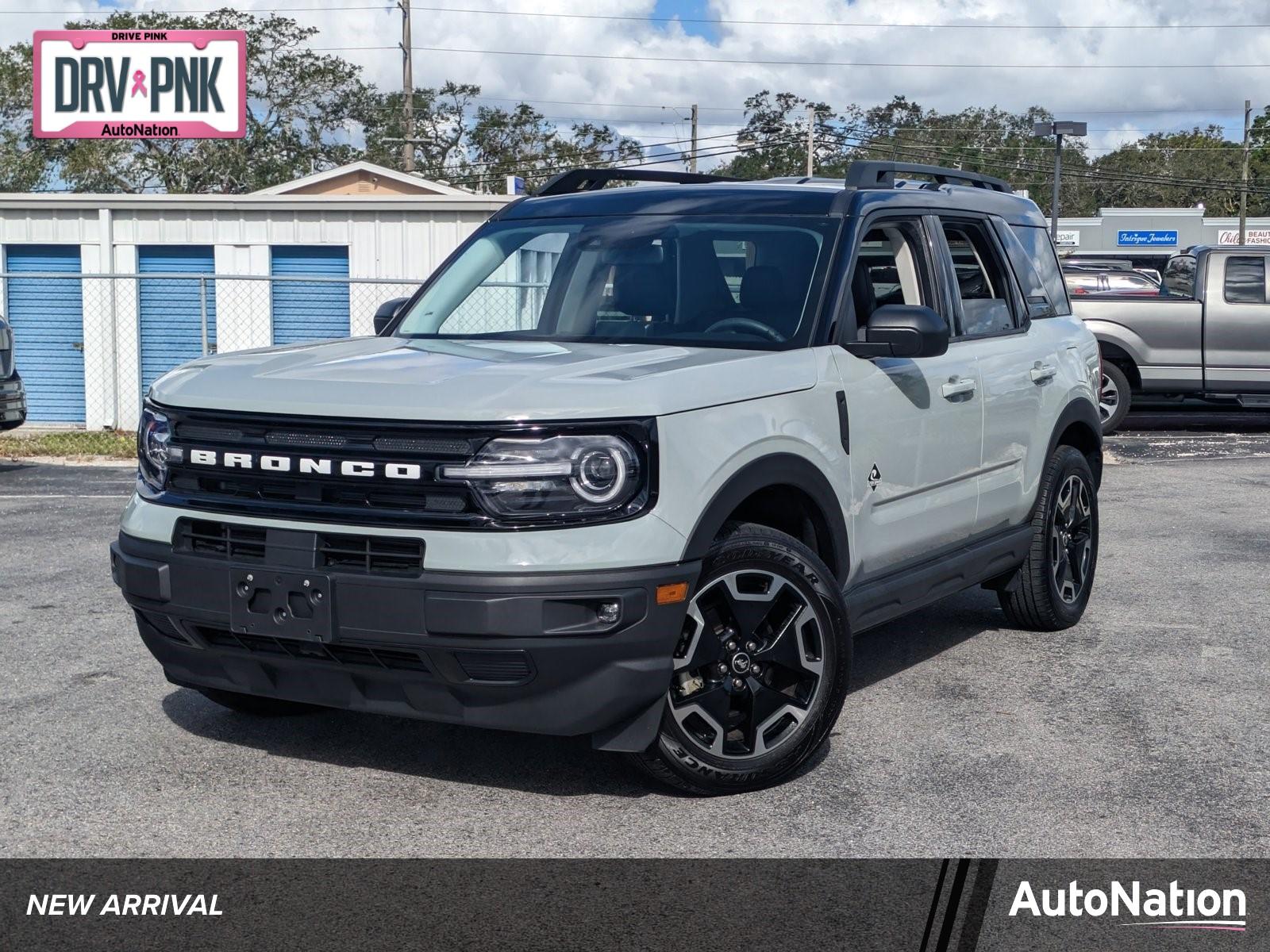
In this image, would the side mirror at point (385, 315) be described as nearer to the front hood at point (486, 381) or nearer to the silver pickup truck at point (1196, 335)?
the front hood at point (486, 381)

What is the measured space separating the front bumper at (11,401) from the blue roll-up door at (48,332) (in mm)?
9027

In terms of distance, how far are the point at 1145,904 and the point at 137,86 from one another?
2534 cm

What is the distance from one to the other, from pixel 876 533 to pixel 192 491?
2330mm

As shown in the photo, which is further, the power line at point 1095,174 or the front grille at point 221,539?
the power line at point 1095,174

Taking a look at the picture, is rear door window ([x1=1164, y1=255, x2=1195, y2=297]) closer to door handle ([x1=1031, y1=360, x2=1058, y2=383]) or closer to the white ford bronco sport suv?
door handle ([x1=1031, y1=360, x2=1058, y2=383])

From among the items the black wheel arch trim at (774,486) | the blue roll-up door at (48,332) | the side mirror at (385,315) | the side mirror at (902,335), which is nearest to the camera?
the black wheel arch trim at (774,486)

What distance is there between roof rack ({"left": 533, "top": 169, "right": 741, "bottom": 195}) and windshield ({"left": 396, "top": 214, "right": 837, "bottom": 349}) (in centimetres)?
38

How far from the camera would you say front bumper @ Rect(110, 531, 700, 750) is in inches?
164

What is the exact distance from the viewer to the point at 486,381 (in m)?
4.41

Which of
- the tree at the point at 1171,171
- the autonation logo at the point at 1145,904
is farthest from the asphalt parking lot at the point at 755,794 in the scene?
the tree at the point at 1171,171

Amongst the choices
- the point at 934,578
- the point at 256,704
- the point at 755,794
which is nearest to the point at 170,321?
the point at 256,704

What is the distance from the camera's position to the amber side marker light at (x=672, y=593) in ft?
14.0

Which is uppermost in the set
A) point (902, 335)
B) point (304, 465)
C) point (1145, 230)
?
point (1145, 230)

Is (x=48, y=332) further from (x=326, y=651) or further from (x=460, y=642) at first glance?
(x=460, y=642)
